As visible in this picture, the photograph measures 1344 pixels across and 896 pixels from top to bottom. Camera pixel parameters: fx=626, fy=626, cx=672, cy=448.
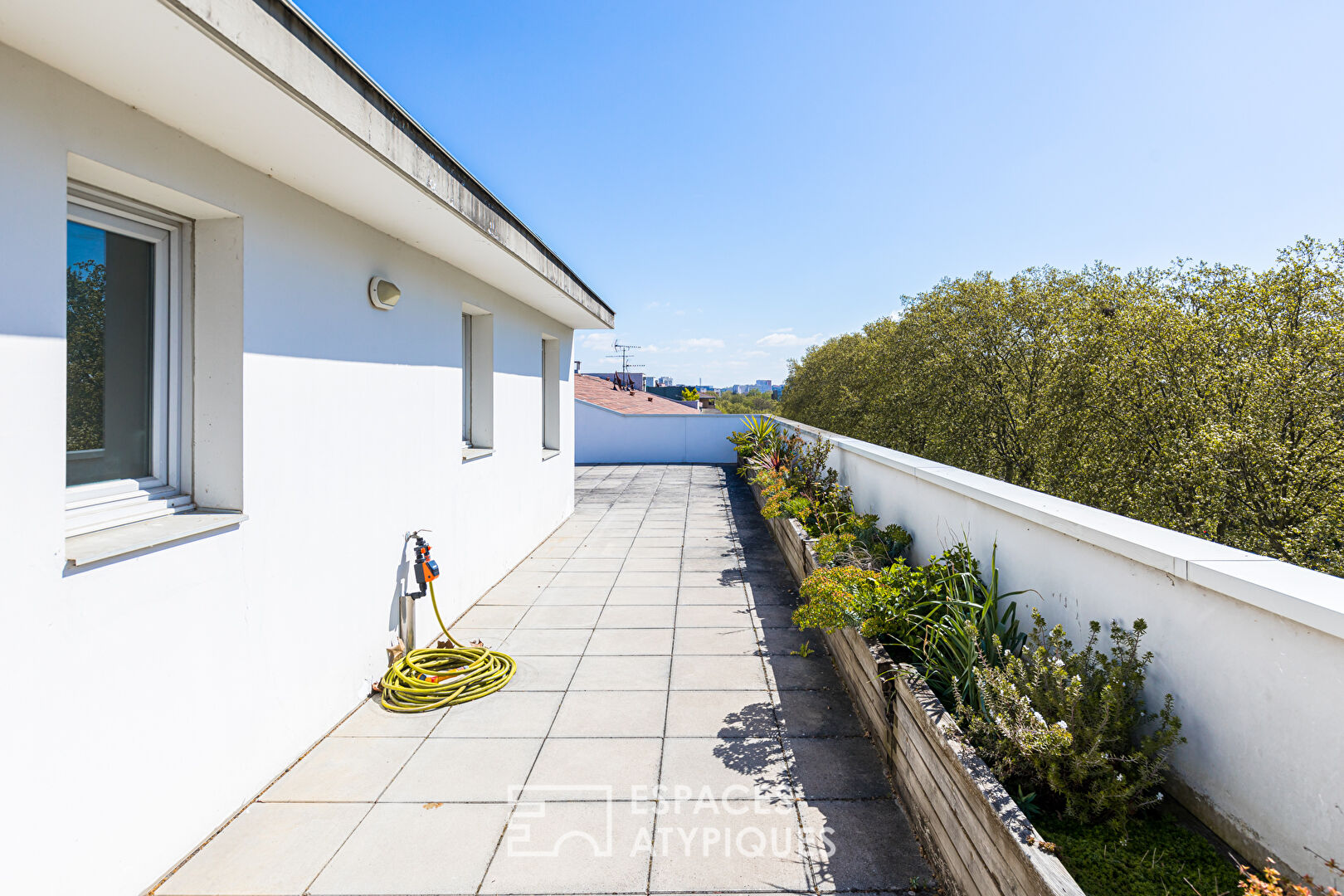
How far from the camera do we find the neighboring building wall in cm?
1655

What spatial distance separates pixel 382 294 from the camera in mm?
3703

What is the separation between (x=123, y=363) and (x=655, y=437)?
1427 centimetres

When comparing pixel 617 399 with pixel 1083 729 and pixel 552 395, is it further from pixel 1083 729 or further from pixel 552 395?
pixel 1083 729

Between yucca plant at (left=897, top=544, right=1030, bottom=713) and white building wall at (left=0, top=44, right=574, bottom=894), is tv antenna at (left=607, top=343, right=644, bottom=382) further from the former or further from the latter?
yucca plant at (left=897, top=544, right=1030, bottom=713)

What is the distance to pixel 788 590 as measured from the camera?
5.68m

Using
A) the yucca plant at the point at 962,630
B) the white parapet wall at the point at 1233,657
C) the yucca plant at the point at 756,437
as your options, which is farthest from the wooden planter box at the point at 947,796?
the yucca plant at the point at 756,437

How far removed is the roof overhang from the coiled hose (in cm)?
237

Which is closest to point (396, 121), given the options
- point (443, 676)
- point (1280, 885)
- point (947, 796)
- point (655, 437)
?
point (443, 676)

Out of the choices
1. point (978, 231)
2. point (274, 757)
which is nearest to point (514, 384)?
point (274, 757)

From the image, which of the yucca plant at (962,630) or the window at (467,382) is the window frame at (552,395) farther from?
the yucca plant at (962,630)

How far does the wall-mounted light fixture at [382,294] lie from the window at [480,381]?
186 cm

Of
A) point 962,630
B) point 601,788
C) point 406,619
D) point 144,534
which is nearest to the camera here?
point 144,534

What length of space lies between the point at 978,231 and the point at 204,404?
1869cm

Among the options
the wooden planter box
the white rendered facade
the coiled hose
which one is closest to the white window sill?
the white rendered facade
